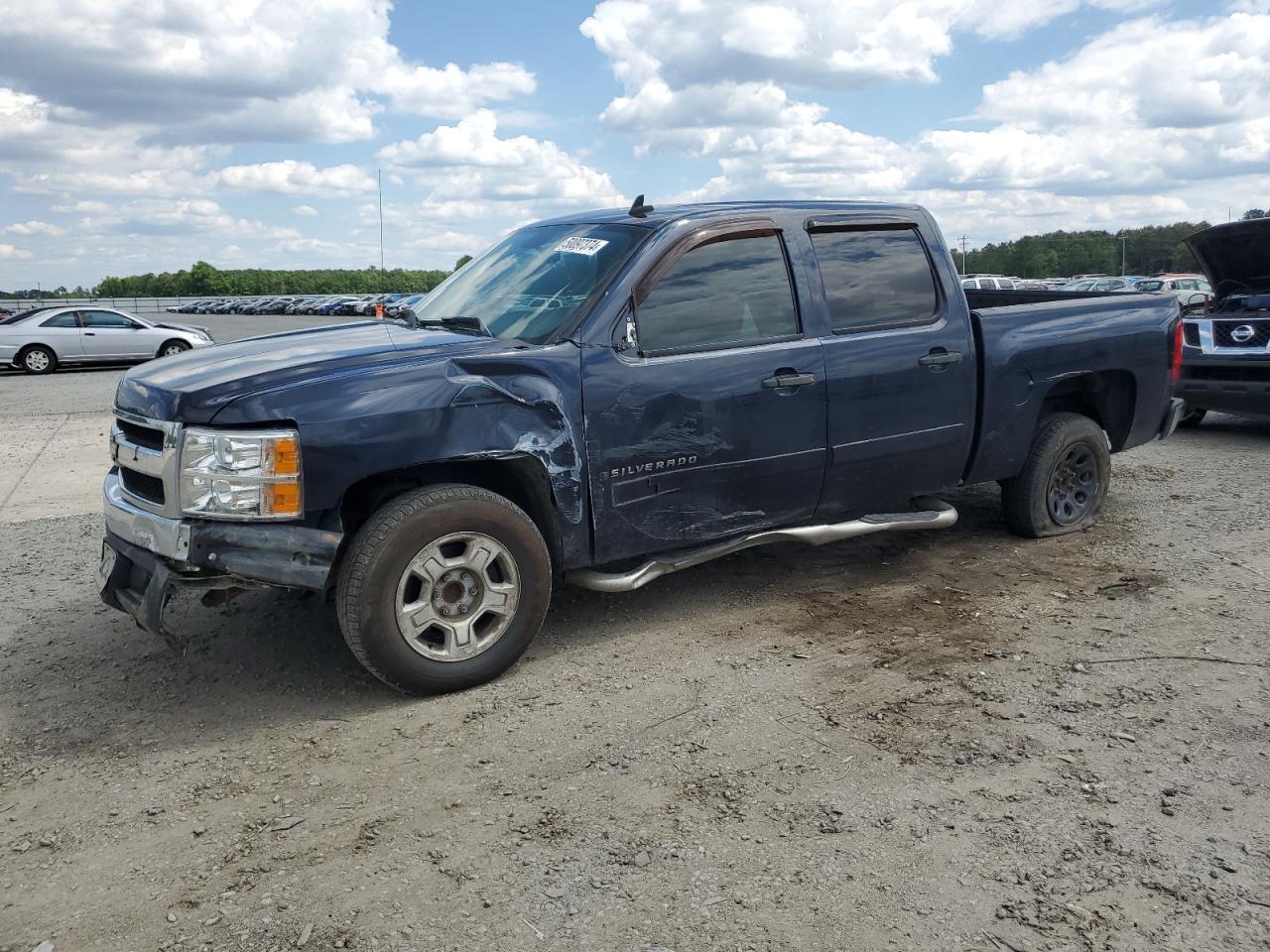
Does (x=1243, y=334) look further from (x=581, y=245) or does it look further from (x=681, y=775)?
(x=681, y=775)

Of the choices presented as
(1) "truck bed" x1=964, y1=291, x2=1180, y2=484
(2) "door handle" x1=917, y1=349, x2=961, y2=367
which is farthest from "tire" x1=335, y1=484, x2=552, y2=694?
(1) "truck bed" x1=964, y1=291, x2=1180, y2=484

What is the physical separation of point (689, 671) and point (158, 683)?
2.20 metres

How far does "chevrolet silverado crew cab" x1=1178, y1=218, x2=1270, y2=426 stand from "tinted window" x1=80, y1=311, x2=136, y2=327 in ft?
67.8

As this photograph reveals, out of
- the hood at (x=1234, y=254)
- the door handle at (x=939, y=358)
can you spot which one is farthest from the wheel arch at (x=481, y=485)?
the hood at (x=1234, y=254)

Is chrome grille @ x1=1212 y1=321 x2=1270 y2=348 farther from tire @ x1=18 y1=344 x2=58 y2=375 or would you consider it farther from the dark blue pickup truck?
tire @ x1=18 y1=344 x2=58 y2=375

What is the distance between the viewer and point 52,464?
9547 millimetres

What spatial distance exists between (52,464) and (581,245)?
22.2 feet

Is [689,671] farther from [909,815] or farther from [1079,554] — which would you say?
[1079,554]

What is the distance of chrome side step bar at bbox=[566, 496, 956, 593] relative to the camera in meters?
4.62

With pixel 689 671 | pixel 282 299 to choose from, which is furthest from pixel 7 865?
pixel 282 299

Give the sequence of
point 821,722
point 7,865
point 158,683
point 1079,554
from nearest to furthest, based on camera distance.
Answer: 1. point 7,865
2. point 821,722
3. point 158,683
4. point 1079,554

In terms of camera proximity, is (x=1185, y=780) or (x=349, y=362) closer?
(x=1185, y=780)

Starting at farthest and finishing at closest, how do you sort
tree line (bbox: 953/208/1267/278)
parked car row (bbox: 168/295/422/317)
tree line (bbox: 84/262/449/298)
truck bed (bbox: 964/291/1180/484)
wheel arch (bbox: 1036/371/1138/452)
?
tree line (bbox: 84/262/449/298), parked car row (bbox: 168/295/422/317), tree line (bbox: 953/208/1267/278), wheel arch (bbox: 1036/371/1138/452), truck bed (bbox: 964/291/1180/484)

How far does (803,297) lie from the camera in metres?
5.09
